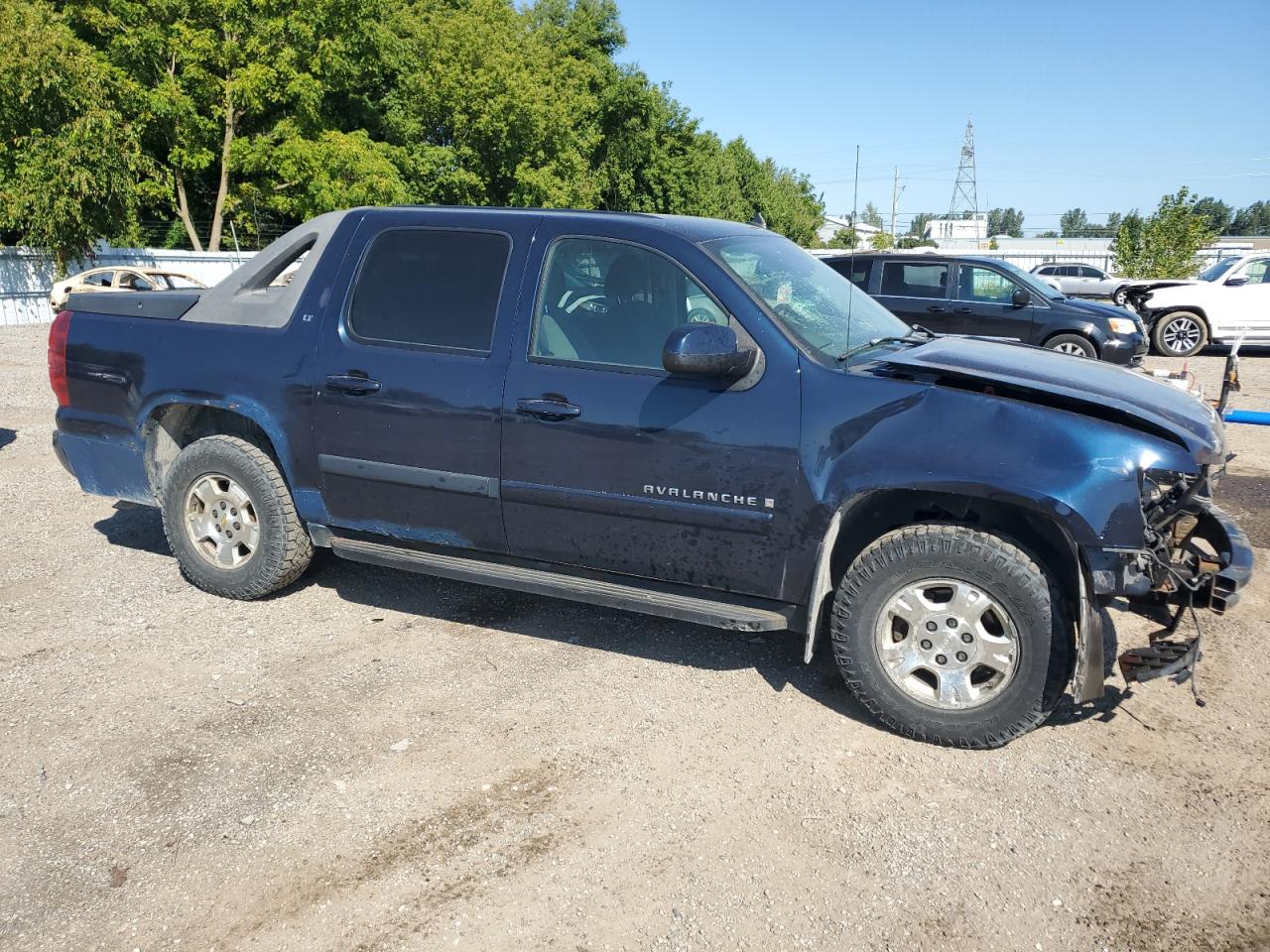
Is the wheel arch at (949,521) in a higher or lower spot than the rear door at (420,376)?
lower

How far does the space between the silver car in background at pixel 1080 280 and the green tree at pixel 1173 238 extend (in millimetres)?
868

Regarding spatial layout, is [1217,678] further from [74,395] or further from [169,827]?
[74,395]

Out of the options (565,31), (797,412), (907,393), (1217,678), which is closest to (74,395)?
(797,412)

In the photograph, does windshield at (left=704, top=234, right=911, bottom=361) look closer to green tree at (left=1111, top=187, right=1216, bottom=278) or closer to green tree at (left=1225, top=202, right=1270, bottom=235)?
green tree at (left=1111, top=187, right=1216, bottom=278)

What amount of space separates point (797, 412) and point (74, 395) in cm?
389

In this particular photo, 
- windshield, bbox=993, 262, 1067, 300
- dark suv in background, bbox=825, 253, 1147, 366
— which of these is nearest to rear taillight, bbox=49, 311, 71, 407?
dark suv in background, bbox=825, 253, 1147, 366

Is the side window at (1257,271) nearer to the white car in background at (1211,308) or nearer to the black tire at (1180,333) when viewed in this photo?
the white car in background at (1211,308)

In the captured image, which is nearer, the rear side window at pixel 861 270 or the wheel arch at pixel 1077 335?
the wheel arch at pixel 1077 335

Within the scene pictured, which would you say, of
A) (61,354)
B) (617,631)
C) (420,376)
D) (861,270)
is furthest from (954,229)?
(420,376)

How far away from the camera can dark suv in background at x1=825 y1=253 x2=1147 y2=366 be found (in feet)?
39.5

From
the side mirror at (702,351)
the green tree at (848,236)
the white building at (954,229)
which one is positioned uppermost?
the white building at (954,229)

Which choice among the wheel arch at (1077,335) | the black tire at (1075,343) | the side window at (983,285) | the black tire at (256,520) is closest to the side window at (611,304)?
the black tire at (256,520)

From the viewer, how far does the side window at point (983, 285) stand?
1203 cm

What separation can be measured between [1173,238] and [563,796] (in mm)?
29642
